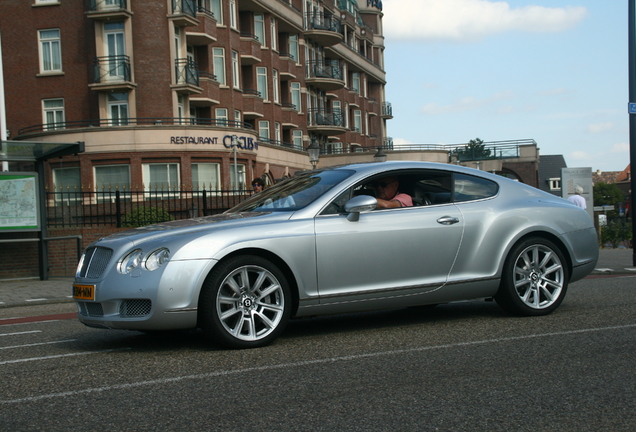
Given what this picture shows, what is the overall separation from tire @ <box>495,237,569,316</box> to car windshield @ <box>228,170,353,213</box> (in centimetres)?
183

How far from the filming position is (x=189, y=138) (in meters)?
36.9

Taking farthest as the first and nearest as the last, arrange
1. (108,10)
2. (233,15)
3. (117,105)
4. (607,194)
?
(607,194), (233,15), (117,105), (108,10)

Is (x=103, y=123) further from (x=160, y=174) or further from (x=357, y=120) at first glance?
(x=357, y=120)

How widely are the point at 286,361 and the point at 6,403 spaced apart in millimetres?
1897

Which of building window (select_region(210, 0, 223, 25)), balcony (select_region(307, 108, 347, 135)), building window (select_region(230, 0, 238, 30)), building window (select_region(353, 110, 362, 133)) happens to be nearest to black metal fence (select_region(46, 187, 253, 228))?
building window (select_region(210, 0, 223, 25))

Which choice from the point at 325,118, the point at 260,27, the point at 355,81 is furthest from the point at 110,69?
the point at 355,81

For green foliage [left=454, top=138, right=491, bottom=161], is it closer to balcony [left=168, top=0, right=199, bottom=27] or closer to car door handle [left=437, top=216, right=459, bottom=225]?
balcony [left=168, top=0, right=199, bottom=27]

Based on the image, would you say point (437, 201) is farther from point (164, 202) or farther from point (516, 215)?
point (164, 202)

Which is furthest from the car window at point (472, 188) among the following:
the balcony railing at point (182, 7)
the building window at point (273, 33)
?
the building window at point (273, 33)

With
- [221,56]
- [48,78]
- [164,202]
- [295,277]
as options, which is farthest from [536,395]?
[221,56]

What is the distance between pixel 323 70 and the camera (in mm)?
57750

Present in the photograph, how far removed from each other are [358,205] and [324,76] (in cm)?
5247

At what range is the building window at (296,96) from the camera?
54.5m

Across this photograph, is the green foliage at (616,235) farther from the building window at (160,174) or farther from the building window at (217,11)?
the building window at (217,11)
